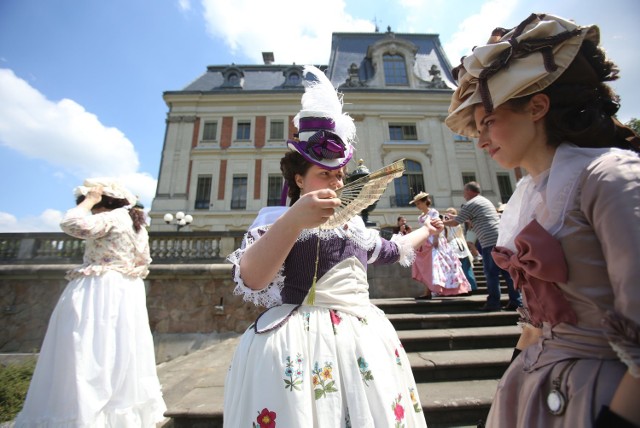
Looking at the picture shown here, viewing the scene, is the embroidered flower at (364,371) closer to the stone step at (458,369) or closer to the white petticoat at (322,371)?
the white petticoat at (322,371)

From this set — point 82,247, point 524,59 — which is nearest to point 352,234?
point 524,59

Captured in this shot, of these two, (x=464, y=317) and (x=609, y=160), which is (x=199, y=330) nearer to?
(x=464, y=317)

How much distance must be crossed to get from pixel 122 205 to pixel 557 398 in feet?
12.0

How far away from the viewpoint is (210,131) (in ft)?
68.9

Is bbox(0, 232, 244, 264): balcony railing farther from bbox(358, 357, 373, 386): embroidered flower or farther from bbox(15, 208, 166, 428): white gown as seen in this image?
bbox(358, 357, 373, 386): embroidered flower

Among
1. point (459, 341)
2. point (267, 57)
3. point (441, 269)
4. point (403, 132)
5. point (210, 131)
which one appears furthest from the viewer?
point (267, 57)

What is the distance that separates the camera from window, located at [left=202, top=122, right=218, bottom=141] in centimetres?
2088

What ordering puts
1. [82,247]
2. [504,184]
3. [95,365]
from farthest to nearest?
[504,184] < [82,247] < [95,365]

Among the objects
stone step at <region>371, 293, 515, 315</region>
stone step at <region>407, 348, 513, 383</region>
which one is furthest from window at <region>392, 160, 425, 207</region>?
stone step at <region>407, 348, 513, 383</region>

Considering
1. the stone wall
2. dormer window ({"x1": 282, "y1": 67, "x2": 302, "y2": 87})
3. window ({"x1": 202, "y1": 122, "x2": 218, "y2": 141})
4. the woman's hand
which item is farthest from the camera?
dormer window ({"x1": 282, "y1": 67, "x2": 302, "y2": 87})

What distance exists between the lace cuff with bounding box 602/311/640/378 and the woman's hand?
29.8 inches

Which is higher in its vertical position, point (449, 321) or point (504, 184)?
point (504, 184)

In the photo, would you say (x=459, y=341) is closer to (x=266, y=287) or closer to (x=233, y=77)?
(x=266, y=287)

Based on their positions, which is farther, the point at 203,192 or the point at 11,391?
the point at 203,192
